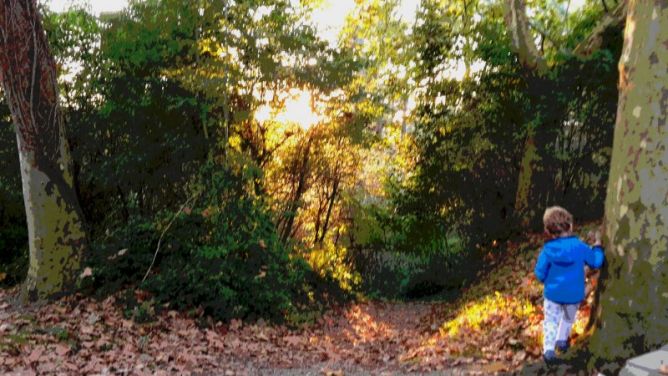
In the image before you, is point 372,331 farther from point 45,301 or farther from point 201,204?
point 45,301

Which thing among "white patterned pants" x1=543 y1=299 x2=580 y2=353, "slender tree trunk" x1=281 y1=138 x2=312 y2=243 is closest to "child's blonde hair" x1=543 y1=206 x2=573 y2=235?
"white patterned pants" x1=543 y1=299 x2=580 y2=353

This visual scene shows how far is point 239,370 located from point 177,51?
23.5 ft

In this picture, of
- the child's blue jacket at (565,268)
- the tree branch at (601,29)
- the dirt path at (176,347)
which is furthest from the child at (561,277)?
the tree branch at (601,29)

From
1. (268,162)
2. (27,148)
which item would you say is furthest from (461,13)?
(27,148)

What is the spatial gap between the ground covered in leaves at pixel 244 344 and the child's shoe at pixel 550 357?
0.29 meters

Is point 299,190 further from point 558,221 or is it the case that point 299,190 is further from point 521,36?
point 558,221

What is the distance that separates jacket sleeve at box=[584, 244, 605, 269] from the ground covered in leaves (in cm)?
72

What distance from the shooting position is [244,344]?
29.0ft

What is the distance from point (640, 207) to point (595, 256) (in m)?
0.66

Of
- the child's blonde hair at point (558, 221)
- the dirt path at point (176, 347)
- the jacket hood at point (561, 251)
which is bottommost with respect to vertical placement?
the dirt path at point (176, 347)

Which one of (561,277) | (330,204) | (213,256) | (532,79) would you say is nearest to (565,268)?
(561,277)

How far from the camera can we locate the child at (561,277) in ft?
17.4

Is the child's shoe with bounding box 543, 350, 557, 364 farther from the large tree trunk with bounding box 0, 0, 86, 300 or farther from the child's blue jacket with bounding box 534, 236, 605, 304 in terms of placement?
the large tree trunk with bounding box 0, 0, 86, 300

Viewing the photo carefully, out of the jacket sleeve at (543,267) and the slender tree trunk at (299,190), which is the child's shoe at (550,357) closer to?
Answer: the jacket sleeve at (543,267)
